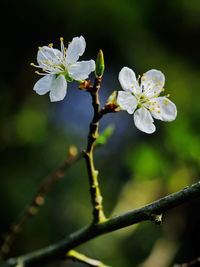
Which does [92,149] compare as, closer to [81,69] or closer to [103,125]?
[81,69]

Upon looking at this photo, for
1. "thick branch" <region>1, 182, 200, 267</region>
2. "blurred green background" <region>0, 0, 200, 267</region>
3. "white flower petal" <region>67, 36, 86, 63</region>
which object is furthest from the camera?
"blurred green background" <region>0, 0, 200, 267</region>

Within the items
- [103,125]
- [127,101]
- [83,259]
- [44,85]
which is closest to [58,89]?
[44,85]

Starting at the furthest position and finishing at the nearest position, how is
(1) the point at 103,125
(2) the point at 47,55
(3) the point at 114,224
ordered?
(1) the point at 103,125 → (2) the point at 47,55 → (3) the point at 114,224

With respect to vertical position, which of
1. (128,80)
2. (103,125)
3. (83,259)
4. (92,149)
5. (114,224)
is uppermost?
(128,80)

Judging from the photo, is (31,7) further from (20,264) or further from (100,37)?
(20,264)

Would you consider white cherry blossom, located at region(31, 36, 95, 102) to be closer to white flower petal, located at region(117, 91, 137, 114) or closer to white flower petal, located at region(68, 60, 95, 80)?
white flower petal, located at region(68, 60, 95, 80)

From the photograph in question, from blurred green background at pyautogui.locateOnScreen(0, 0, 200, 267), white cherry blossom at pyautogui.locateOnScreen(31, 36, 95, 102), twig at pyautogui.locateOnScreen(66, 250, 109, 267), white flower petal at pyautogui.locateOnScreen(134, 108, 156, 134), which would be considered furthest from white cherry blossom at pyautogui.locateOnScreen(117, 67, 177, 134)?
blurred green background at pyautogui.locateOnScreen(0, 0, 200, 267)
